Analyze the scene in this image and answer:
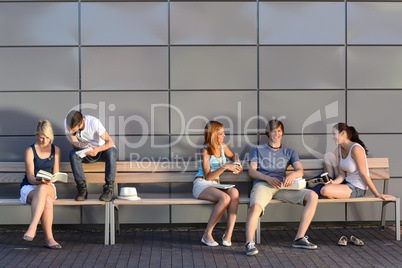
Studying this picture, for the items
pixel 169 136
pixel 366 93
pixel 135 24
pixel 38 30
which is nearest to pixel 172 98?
pixel 169 136

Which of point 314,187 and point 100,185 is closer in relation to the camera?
point 314,187

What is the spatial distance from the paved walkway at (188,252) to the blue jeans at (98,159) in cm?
80

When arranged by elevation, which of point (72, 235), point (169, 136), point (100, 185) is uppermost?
point (169, 136)

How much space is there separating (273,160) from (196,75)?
1.61 m

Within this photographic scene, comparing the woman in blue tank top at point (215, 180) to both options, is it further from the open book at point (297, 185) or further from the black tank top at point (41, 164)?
the black tank top at point (41, 164)

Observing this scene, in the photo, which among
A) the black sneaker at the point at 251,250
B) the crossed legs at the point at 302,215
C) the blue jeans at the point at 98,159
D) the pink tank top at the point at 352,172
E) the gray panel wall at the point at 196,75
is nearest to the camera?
the black sneaker at the point at 251,250

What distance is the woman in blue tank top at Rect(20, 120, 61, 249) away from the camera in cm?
560

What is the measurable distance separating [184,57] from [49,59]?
1.84 meters

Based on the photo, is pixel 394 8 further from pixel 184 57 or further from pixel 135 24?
pixel 135 24

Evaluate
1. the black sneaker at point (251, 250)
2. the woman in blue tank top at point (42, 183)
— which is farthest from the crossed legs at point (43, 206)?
the black sneaker at point (251, 250)

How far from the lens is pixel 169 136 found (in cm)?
683

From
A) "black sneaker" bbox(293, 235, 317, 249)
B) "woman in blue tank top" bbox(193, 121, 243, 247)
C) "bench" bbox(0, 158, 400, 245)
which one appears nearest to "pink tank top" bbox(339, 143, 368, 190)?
"bench" bbox(0, 158, 400, 245)

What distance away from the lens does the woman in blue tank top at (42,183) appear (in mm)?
5602

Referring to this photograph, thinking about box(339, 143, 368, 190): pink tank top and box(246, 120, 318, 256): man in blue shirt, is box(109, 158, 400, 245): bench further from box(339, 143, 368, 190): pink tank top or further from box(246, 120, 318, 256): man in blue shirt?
box(339, 143, 368, 190): pink tank top
